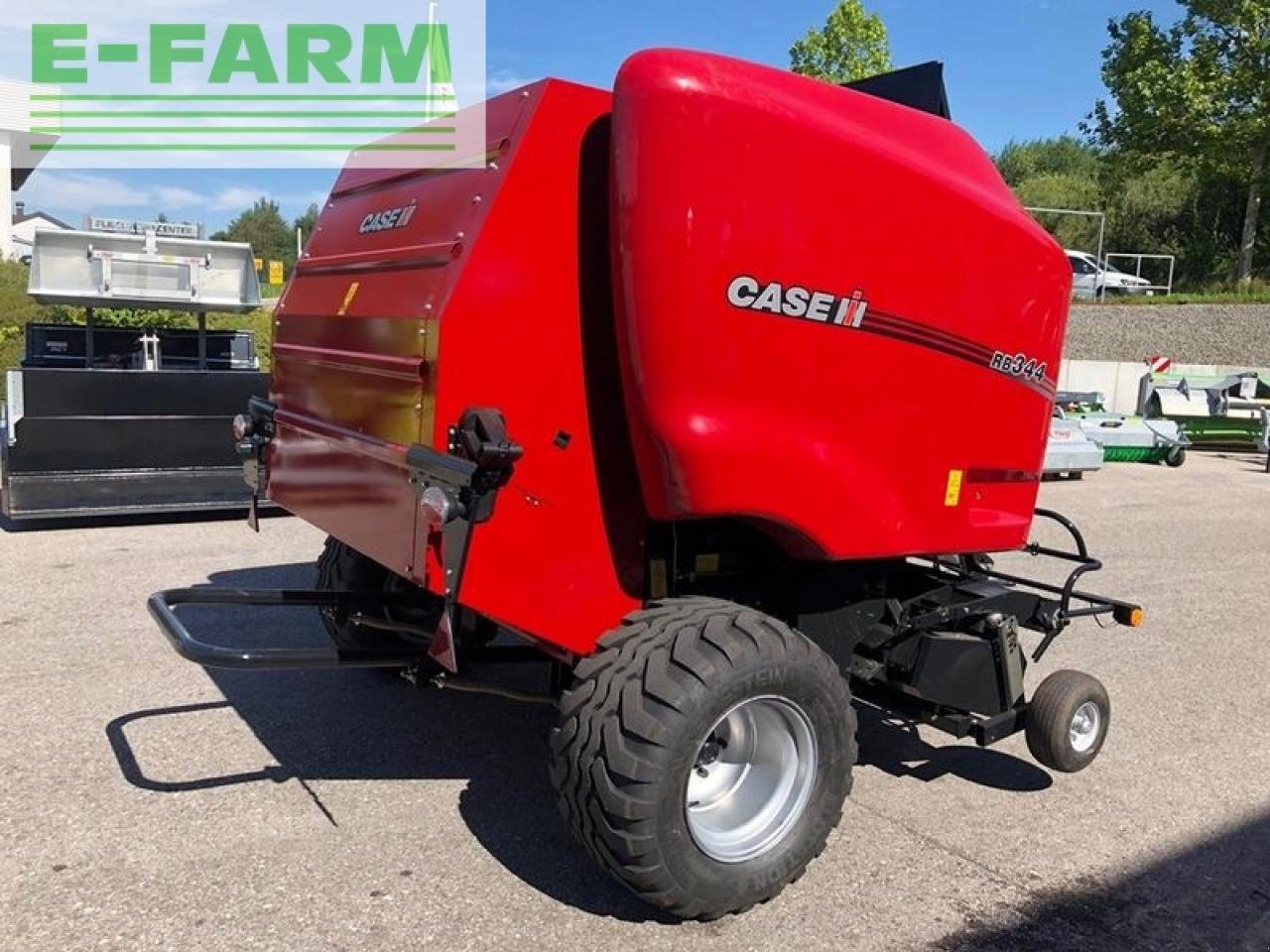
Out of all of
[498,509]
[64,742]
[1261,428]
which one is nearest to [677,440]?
[498,509]

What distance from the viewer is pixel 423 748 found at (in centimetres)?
422

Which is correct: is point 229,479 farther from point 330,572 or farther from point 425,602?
point 425,602

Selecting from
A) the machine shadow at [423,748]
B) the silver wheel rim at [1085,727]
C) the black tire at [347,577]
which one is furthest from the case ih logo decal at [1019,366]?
the black tire at [347,577]

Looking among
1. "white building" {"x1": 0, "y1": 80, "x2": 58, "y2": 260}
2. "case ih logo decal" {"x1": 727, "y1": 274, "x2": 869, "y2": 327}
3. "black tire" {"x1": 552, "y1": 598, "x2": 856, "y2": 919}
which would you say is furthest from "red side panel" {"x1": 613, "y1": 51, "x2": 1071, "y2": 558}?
"white building" {"x1": 0, "y1": 80, "x2": 58, "y2": 260}

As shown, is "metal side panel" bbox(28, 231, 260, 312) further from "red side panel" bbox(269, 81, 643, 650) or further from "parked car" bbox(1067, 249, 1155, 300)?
"parked car" bbox(1067, 249, 1155, 300)

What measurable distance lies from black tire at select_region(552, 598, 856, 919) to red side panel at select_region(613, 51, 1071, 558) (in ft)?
1.19

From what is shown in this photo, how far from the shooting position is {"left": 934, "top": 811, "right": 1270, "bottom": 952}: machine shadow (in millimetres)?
3080

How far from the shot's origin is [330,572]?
15.1 ft

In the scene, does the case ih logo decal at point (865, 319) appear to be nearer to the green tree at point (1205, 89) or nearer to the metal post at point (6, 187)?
the green tree at point (1205, 89)

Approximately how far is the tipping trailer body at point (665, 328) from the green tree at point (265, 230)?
74379 mm

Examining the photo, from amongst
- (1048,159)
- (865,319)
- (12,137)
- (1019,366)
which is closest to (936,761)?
(1019,366)

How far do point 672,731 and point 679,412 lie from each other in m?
0.87

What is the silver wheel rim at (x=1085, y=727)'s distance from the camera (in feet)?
13.5

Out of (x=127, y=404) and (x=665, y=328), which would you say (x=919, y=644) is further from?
(x=127, y=404)
